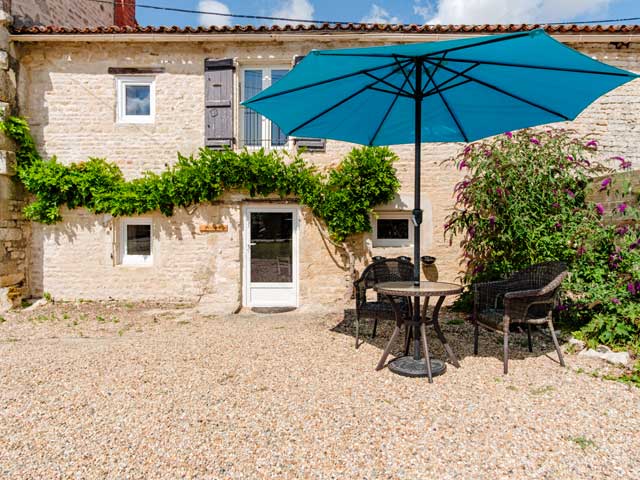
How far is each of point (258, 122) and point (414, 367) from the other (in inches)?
199

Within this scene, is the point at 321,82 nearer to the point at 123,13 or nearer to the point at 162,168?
the point at 162,168

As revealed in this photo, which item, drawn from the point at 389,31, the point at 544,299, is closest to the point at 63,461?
the point at 544,299

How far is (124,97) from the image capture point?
23.0 feet

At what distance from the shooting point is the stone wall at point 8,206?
251 inches

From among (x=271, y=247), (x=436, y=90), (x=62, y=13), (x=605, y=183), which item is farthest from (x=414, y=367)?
(x=62, y=13)

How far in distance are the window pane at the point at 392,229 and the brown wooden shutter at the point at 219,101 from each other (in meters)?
2.84

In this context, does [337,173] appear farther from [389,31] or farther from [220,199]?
[389,31]

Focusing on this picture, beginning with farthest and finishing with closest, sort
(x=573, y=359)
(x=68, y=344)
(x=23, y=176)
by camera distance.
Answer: (x=23, y=176), (x=68, y=344), (x=573, y=359)

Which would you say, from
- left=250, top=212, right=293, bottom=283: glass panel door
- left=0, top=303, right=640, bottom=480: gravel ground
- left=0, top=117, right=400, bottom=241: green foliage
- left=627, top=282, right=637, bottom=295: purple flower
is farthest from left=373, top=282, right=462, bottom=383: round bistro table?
left=250, top=212, right=293, bottom=283: glass panel door

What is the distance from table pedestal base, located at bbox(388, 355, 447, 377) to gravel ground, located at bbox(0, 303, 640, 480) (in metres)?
0.08

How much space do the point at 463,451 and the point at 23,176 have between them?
7.22 meters

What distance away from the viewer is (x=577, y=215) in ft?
16.0

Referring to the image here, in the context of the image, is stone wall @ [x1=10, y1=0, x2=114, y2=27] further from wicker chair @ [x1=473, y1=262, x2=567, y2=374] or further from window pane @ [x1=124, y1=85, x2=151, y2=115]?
wicker chair @ [x1=473, y1=262, x2=567, y2=374]

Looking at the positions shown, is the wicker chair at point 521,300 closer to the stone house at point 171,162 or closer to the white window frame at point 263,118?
the stone house at point 171,162
